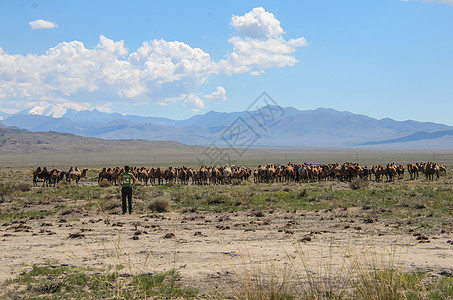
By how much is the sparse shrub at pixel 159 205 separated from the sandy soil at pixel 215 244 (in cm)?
121

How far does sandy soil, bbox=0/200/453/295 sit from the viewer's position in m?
8.56

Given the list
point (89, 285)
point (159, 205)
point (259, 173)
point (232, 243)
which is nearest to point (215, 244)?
point (232, 243)

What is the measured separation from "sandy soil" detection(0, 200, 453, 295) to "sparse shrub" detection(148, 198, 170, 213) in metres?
1.21

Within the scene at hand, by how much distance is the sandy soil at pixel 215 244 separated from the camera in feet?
28.1

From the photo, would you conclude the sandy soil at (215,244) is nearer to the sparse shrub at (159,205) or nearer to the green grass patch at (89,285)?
the green grass patch at (89,285)

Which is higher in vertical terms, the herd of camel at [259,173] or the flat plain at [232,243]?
the herd of camel at [259,173]

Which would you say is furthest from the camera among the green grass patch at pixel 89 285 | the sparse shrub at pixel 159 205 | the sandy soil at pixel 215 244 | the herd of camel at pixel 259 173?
the herd of camel at pixel 259 173

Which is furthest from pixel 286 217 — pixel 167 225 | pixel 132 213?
pixel 132 213

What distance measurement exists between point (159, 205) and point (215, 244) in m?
7.72

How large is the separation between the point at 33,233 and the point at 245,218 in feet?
23.3

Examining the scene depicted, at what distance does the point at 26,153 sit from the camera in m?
140

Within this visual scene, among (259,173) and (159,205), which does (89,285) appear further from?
(259,173)

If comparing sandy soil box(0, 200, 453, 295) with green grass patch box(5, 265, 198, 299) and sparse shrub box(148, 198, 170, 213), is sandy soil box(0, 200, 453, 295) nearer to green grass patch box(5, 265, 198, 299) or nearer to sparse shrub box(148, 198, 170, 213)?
green grass patch box(5, 265, 198, 299)

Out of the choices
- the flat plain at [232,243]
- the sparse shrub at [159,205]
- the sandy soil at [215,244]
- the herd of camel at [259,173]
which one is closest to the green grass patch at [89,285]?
the flat plain at [232,243]
